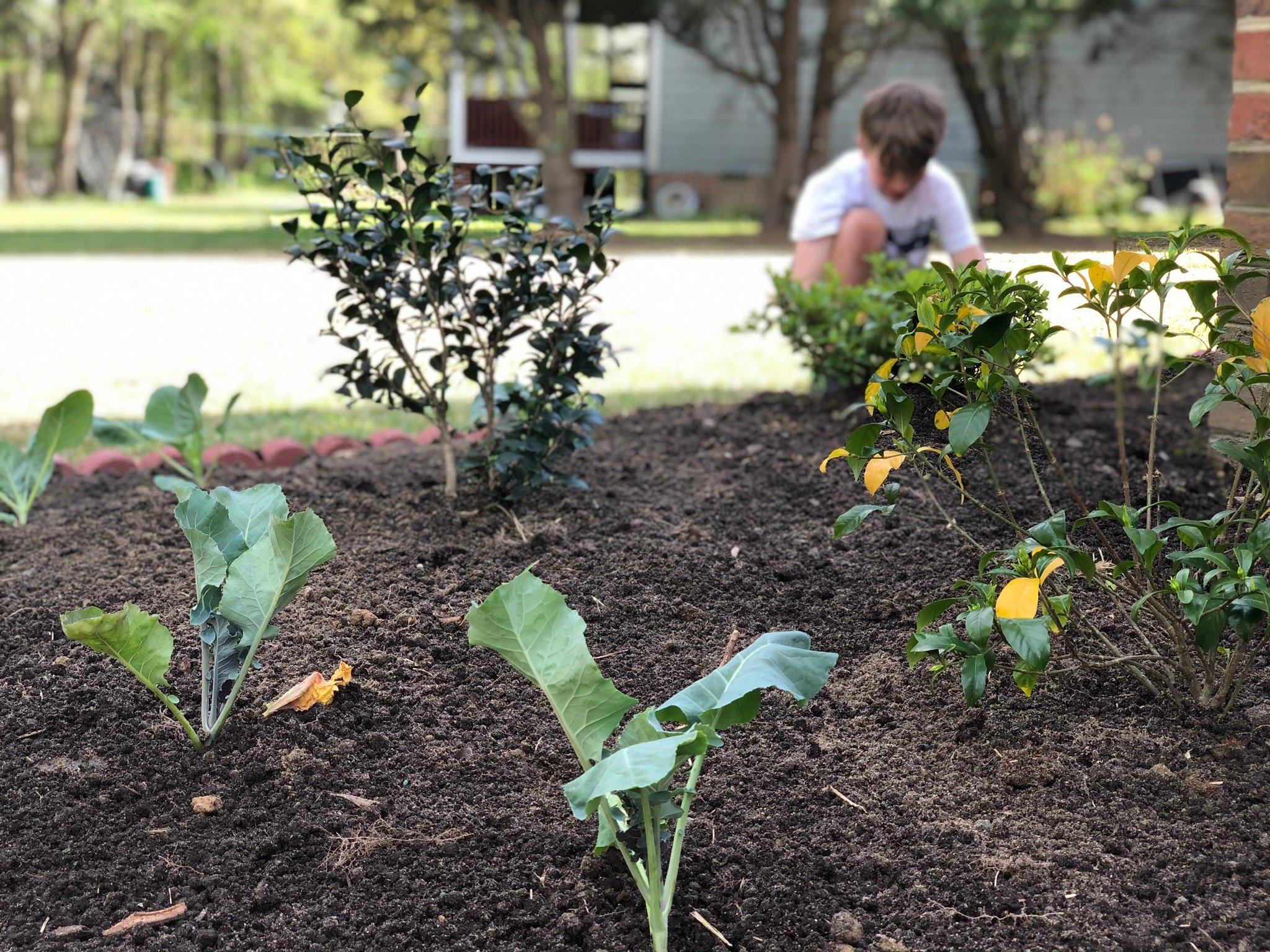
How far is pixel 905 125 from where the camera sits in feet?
15.2

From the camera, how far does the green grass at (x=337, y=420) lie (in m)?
4.57

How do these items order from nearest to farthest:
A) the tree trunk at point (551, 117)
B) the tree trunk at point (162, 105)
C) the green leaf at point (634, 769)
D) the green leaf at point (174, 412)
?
the green leaf at point (634, 769) → the green leaf at point (174, 412) → the tree trunk at point (551, 117) → the tree trunk at point (162, 105)

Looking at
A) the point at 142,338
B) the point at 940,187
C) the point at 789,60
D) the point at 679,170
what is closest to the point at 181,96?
the point at 679,170

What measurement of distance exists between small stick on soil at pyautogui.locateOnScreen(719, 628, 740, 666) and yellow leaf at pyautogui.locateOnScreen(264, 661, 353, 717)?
72cm

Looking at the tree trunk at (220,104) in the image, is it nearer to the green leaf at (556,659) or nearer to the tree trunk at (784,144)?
the tree trunk at (784,144)

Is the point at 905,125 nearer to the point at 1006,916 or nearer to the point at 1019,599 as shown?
the point at 1019,599

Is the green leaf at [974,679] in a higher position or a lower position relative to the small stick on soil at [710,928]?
higher

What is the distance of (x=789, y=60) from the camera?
52.8 feet

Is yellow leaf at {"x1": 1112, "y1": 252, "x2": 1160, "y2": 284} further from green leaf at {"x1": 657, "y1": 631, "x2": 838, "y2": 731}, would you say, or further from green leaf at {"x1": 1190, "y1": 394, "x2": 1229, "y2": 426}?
green leaf at {"x1": 657, "y1": 631, "x2": 838, "y2": 731}

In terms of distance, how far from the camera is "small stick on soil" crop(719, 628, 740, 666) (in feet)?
7.57

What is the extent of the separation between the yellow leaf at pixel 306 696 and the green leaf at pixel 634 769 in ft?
2.48

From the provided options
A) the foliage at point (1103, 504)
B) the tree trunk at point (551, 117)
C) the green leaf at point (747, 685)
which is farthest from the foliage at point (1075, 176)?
the green leaf at point (747, 685)

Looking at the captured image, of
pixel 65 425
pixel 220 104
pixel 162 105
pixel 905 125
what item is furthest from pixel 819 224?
pixel 220 104

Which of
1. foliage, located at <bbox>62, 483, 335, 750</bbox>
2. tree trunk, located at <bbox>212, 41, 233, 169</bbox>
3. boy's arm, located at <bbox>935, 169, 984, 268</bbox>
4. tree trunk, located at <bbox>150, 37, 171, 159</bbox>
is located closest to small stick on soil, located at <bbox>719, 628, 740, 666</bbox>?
foliage, located at <bbox>62, 483, 335, 750</bbox>
